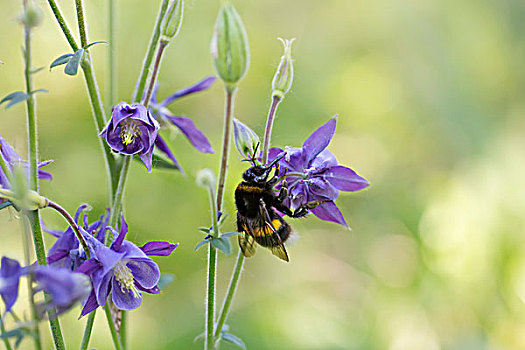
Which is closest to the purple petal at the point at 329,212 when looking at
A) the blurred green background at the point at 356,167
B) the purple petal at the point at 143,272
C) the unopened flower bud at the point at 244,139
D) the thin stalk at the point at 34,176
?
the unopened flower bud at the point at 244,139

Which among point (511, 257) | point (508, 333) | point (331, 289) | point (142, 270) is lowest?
point (331, 289)

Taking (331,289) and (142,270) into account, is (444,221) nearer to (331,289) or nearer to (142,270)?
(331,289)

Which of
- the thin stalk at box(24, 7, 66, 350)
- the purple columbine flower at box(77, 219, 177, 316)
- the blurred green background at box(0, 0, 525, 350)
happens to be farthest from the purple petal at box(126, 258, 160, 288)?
the blurred green background at box(0, 0, 525, 350)

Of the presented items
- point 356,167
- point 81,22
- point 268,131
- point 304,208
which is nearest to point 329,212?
point 304,208

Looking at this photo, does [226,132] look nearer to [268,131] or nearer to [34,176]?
[268,131]

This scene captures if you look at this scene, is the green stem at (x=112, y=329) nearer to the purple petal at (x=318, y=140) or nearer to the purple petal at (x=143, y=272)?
the purple petal at (x=143, y=272)

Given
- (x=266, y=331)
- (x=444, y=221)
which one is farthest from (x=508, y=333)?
(x=266, y=331)
